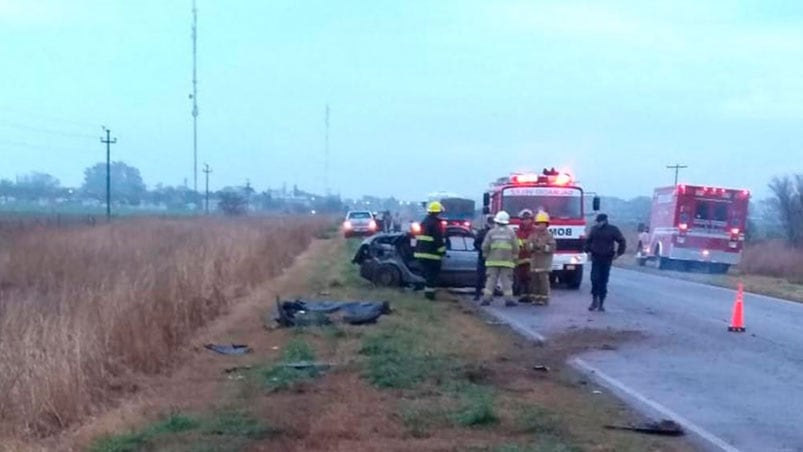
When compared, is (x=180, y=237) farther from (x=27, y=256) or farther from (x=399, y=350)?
(x=399, y=350)

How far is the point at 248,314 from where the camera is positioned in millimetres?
20719

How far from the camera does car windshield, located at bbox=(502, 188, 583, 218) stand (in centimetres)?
2842

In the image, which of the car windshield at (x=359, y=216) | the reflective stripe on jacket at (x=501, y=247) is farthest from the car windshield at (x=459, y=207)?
the reflective stripe on jacket at (x=501, y=247)

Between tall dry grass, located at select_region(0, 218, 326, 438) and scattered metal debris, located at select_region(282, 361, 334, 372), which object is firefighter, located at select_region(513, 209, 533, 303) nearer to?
tall dry grass, located at select_region(0, 218, 326, 438)

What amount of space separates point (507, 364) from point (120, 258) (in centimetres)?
1892

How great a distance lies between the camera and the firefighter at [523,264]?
79.0ft

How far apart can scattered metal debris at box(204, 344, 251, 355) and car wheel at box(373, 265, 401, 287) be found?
9.46 metres

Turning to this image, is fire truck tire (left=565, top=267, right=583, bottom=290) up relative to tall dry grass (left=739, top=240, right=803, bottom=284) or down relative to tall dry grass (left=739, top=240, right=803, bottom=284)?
up

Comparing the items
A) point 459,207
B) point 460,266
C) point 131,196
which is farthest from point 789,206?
point 131,196

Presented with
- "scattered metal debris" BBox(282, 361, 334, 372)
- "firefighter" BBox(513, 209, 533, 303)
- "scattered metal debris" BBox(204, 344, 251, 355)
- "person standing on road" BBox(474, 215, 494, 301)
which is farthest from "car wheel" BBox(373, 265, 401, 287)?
"scattered metal debris" BBox(282, 361, 334, 372)

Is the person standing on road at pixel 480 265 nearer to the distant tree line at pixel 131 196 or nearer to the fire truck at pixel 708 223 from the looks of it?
the fire truck at pixel 708 223

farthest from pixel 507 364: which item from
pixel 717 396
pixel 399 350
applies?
pixel 717 396

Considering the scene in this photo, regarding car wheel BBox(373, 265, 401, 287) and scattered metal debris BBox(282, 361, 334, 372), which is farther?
car wheel BBox(373, 265, 401, 287)

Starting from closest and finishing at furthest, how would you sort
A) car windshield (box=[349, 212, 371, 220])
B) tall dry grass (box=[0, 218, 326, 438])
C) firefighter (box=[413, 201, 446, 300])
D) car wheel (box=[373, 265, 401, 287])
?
tall dry grass (box=[0, 218, 326, 438]) → firefighter (box=[413, 201, 446, 300]) → car wheel (box=[373, 265, 401, 287]) → car windshield (box=[349, 212, 371, 220])
